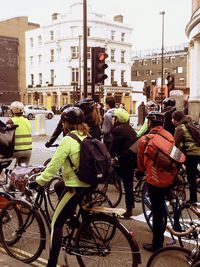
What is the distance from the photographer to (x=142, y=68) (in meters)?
86.3

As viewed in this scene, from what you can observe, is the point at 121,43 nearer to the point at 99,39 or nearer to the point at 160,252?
the point at 99,39

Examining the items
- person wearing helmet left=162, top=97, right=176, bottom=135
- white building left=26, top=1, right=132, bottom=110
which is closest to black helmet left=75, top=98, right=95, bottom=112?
person wearing helmet left=162, top=97, right=176, bottom=135

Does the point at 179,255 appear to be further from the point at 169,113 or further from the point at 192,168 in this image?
the point at 169,113

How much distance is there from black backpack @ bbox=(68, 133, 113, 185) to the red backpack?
0.71 m

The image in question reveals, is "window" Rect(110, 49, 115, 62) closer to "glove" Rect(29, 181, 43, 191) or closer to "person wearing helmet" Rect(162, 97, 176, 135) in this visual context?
"person wearing helmet" Rect(162, 97, 176, 135)

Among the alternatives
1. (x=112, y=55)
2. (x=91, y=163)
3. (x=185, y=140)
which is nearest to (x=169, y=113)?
(x=185, y=140)

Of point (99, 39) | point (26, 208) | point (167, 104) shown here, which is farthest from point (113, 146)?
point (99, 39)

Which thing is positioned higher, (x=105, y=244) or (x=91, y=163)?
(x=91, y=163)

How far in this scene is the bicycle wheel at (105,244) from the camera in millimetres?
3971

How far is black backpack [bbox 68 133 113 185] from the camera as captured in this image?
13.3ft

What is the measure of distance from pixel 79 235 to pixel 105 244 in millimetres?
273

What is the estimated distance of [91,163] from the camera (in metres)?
4.07

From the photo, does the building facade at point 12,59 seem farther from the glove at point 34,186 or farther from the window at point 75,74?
the glove at point 34,186

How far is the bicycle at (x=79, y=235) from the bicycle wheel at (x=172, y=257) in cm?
39
